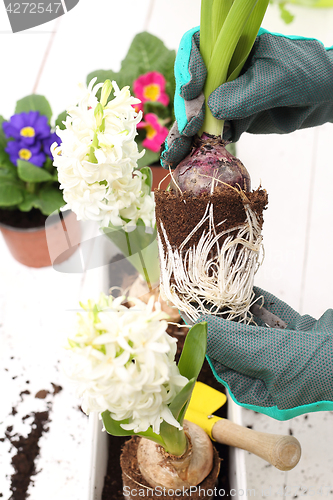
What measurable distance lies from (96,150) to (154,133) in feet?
2.81

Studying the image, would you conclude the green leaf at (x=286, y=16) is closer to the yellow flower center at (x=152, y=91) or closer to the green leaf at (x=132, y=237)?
the yellow flower center at (x=152, y=91)

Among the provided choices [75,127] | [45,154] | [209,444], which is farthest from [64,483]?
[45,154]

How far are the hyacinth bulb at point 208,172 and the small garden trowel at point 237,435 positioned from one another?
1.52 feet

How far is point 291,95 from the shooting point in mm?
753

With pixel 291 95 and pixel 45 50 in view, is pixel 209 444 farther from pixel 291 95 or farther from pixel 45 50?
pixel 45 50

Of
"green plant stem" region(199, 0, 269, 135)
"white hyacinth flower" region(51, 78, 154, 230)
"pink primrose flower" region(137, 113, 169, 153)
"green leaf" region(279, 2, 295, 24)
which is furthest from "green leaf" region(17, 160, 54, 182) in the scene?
"green leaf" region(279, 2, 295, 24)

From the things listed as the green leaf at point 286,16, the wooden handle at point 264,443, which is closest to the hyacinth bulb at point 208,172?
the wooden handle at point 264,443

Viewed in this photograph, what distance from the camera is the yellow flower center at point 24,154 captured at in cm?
132

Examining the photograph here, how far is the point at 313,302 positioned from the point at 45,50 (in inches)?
68.0

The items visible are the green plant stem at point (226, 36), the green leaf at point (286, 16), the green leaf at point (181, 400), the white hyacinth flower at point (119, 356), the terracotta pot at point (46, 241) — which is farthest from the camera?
the green leaf at point (286, 16)

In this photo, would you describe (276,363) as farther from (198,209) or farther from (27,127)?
(27,127)

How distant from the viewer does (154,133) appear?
1.42 metres

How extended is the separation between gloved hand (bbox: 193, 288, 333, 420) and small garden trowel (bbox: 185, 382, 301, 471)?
55 mm

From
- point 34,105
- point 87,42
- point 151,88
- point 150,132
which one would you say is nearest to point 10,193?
point 34,105
